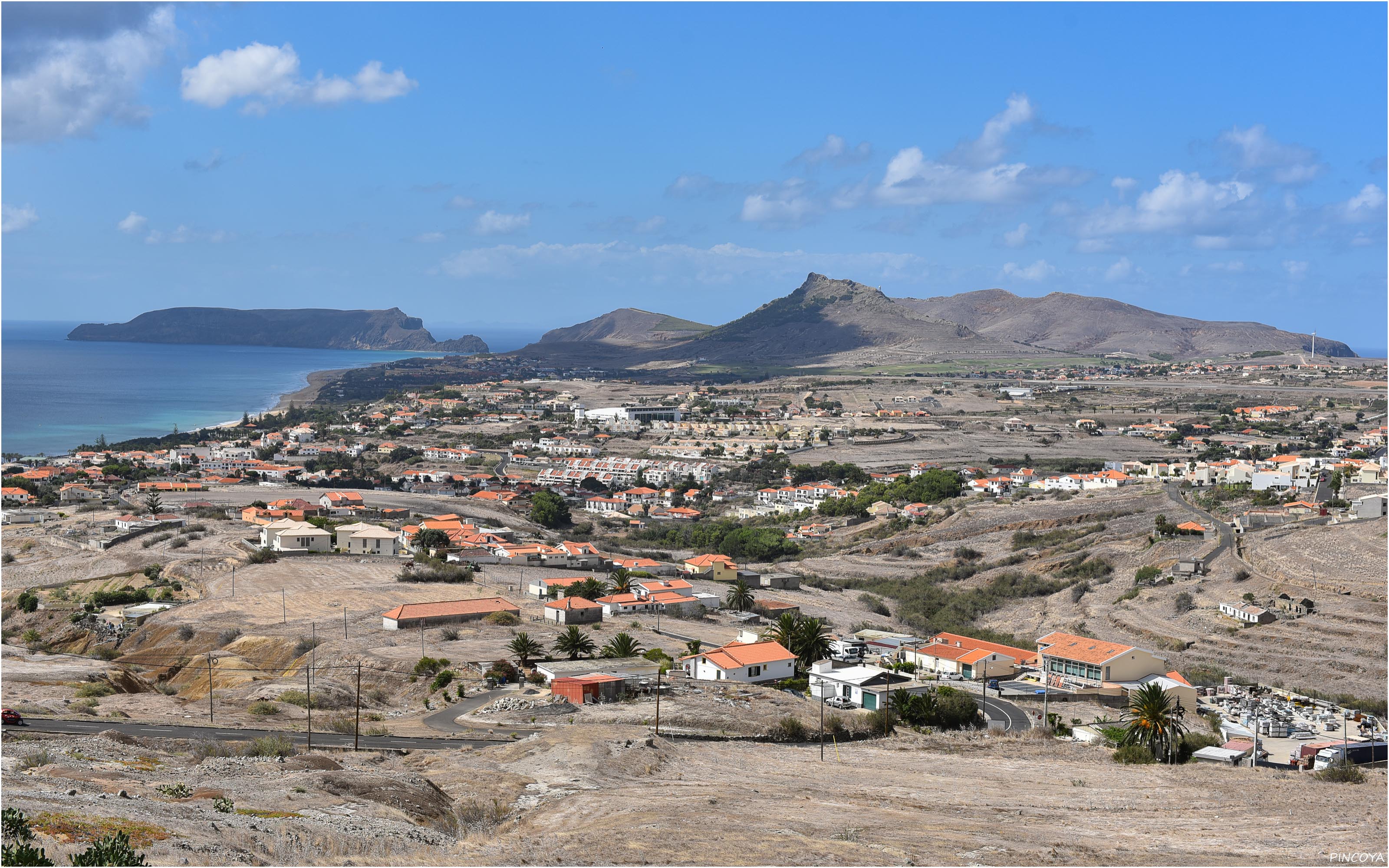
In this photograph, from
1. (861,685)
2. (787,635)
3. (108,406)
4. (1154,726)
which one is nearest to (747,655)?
(787,635)

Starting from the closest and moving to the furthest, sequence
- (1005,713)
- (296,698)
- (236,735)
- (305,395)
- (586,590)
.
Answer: (236,735), (296,698), (1005,713), (586,590), (305,395)

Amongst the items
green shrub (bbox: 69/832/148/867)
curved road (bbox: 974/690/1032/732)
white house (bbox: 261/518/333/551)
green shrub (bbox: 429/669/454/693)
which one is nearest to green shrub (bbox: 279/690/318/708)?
green shrub (bbox: 429/669/454/693)

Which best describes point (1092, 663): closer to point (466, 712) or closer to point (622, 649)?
point (622, 649)

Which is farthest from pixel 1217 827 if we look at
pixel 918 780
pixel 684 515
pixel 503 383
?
pixel 503 383

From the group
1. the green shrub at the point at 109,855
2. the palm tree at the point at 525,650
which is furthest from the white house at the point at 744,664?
the green shrub at the point at 109,855

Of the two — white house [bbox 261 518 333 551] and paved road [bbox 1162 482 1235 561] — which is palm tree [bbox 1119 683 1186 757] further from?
white house [bbox 261 518 333 551]

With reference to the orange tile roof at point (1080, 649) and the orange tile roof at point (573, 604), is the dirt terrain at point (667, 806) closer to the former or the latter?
the orange tile roof at point (1080, 649)

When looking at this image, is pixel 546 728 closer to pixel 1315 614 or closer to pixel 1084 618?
pixel 1084 618
